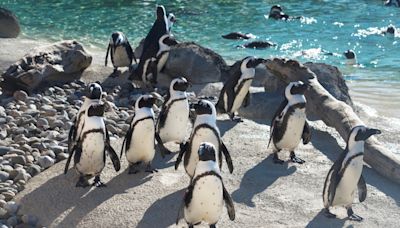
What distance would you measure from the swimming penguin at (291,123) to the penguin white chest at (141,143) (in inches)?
47.1

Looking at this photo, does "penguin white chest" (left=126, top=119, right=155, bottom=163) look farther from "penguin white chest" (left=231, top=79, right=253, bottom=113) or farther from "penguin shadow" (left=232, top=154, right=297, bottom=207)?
"penguin white chest" (left=231, top=79, right=253, bottom=113)

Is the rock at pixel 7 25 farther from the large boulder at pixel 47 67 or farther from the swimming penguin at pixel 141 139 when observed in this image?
the swimming penguin at pixel 141 139

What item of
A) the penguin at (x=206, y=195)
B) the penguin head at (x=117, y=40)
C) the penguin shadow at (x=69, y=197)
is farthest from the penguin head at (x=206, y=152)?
the penguin head at (x=117, y=40)

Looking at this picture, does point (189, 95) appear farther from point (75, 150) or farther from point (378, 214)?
point (378, 214)

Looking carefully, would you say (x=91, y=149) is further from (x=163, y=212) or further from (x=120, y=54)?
(x=120, y=54)

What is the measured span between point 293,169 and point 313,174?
8.0 inches

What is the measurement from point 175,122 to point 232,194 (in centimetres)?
134

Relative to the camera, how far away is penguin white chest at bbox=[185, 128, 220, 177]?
6480 mm

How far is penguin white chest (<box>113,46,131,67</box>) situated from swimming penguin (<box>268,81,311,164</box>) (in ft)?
13.0

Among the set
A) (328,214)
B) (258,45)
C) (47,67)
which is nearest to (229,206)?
(328,214)

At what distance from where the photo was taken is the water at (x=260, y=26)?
15.0 metres

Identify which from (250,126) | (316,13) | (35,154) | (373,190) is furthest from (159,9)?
(316,13)

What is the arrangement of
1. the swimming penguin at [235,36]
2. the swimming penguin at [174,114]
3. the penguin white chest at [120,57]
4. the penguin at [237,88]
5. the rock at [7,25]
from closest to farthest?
the swimming penguin at [174,114] < the penguin at [237,88] < the penguin white chest at [120,57] < the rock at [7,25] < the swimming penguin at [235,36]

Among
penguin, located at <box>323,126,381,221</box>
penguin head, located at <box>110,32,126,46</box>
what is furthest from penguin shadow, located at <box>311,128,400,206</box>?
penguin head, located at <box>110,32,126,46</box>
